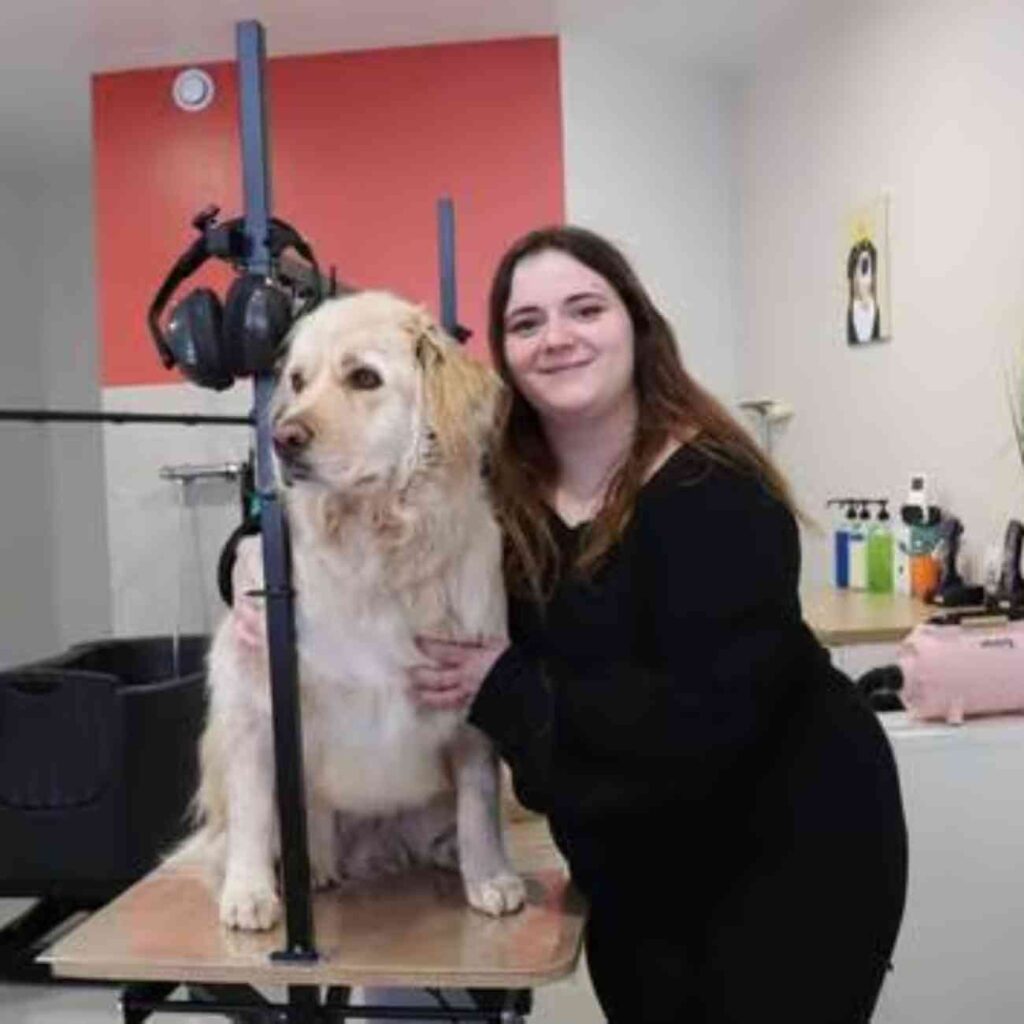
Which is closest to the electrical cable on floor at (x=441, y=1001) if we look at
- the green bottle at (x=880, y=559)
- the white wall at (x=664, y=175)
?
the green bottle at (x=880, y=559)

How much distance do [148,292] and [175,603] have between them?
110 centimetres

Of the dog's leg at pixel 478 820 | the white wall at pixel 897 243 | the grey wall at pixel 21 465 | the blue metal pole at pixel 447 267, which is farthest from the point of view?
the grey wall at pixel 21 465

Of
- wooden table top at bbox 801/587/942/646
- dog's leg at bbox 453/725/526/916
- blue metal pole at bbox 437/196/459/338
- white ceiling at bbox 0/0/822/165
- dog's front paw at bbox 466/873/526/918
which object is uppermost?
white ceiling at bbox 0/0/822/165

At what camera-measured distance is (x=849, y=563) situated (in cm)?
337

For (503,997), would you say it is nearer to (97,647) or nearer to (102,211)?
(97,647)

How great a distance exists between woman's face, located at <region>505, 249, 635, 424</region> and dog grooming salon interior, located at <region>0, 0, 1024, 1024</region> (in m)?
1.02

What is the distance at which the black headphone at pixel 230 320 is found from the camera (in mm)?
1169

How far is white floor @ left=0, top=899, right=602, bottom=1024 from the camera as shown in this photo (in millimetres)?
2518

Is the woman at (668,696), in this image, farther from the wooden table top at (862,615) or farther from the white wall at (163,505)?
the white wall at (163,505)

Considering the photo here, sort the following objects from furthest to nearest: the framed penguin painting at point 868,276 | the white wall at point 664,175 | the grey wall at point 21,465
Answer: the grey wall at point 21,465, the white wall at point 664,175, the framed penguin painting at point 868,276

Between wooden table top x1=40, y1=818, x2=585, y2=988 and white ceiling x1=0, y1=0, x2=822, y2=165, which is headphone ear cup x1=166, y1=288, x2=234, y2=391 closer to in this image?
wooden table top x1=40, y1=818, x2=585, y2=988

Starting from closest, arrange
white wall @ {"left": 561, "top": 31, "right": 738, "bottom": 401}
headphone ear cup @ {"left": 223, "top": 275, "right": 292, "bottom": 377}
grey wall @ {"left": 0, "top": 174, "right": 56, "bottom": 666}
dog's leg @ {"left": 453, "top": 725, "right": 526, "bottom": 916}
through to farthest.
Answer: headphone ear cup @ {"left": 223, "top": 275, "right": 292, "bottom": 377}
dog's leg @ {"left": 453, "top": 725, "right": 526, "bottom": 916}
white wall @ {"left": 561, "top": 31, "right": 738, "bottom": 401}
grey wall @ {"left": 0, "top": 174, "right": 56, "bottom": 666}

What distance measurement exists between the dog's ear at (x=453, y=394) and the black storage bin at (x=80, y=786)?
1.79m

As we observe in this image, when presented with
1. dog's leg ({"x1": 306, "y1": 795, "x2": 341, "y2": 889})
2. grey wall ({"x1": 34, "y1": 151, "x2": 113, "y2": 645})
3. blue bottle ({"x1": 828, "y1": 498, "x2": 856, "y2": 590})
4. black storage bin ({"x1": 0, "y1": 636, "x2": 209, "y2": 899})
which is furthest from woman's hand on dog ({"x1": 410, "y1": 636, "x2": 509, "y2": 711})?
grey wall ({"x1": 34, "y1": 151, "x2": 113, "y2": 645})
